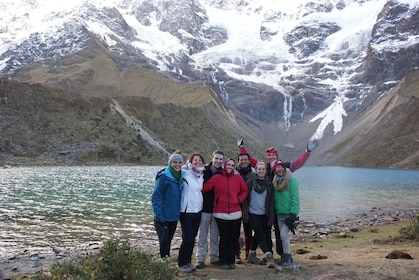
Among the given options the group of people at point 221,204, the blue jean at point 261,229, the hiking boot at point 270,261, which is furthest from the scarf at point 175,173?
the hiking boot at point 270,261

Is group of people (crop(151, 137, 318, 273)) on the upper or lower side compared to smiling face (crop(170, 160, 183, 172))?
lower

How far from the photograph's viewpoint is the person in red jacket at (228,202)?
11.9 m

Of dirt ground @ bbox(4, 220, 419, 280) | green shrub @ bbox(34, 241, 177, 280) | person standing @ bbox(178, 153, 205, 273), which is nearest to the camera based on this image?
green shrub @ bbox(34, 241, 177, 280)

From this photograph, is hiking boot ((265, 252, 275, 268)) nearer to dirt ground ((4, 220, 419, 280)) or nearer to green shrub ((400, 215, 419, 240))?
dirt ground ((4, 220, 419, 280))

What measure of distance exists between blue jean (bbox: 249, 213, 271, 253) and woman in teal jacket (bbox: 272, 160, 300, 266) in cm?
47

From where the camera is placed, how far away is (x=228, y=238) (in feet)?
40.0

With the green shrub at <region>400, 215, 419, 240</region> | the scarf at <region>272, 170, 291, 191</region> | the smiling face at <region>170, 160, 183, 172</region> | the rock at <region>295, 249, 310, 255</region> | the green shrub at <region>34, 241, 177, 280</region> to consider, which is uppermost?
the smiling face at <region>170, 160, 183, 172</region>

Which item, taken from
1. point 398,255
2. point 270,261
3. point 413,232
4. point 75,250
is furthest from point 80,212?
point 398,255

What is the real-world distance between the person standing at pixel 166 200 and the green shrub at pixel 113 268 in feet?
9.23

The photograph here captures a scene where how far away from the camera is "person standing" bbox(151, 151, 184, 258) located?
11359 mm

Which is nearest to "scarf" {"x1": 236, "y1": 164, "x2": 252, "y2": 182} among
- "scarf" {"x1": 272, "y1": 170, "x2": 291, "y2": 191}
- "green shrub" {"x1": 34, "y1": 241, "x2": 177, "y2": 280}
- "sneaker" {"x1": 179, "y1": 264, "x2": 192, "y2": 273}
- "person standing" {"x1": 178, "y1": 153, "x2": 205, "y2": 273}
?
"scarf" {"x1": 272, "y1": 170, "x2": 291, "y2": 191}

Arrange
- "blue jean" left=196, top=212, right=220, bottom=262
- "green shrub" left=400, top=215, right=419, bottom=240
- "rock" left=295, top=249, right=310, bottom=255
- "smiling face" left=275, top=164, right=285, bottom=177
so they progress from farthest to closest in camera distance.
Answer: "green shrub" left=400, top=215, right=419, bottom=240 < "rock" left=295, top=249, right=310, bottom=255 < "blue jean" left=196, top=212, right=220, bottom=262 < "smiling face" left=275, top=164, right=285, bottom=177

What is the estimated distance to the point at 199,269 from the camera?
12102 millimetres

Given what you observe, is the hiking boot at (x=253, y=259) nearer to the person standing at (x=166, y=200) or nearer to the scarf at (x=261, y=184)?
the scarf at (x=261, y=184)
